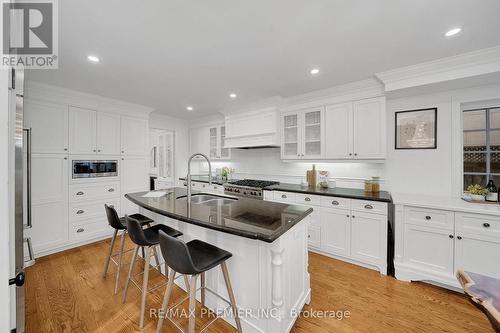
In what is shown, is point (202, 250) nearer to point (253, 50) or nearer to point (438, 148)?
point (253, 50)

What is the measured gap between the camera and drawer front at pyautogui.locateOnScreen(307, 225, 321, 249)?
9.60 ft

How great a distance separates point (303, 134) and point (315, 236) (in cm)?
171

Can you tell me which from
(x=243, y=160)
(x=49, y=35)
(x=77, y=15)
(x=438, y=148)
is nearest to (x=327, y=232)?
(x=438, y=148)

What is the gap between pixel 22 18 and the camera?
1568 mm

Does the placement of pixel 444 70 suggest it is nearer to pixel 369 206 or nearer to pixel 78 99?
pixel 369 206

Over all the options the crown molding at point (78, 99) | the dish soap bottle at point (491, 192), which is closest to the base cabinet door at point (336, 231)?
the dish soap bottle at point (491, 192)

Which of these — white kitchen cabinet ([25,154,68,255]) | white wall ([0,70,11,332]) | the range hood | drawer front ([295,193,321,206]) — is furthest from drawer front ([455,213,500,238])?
white kitchen cabinet ([25,154,68,255])

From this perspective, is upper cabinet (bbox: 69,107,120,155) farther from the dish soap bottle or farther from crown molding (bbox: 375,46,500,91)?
the dish soap bottle

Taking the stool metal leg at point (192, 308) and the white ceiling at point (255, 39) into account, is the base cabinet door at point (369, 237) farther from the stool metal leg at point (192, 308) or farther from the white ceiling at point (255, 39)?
the stool metal leg at point (192, 308)

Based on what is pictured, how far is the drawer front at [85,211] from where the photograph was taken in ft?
10.6

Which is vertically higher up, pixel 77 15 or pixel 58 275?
pixel 77 15

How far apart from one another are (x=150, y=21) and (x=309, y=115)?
8.50 ft

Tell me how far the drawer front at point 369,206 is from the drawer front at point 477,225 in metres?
0.65

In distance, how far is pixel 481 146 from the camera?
2510mm
